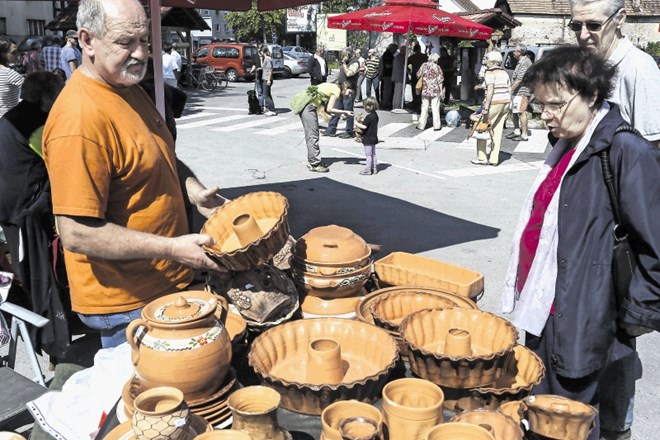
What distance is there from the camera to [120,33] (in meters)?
2.03

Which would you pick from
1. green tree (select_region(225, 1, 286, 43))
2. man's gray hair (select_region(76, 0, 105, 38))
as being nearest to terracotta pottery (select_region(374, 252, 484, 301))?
man's gray hair (select_region(76, 0, 105, 38))

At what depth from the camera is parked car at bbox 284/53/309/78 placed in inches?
1123

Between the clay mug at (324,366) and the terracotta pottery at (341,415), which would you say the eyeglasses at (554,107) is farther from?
the terracotta pottery at (341,415)

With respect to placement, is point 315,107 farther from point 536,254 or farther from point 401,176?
point 536,254

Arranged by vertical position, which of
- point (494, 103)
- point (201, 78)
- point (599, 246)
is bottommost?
point (599, 246)

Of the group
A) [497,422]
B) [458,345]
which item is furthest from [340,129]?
[497,422]

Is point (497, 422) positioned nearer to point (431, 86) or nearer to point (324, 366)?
point (324, 366)

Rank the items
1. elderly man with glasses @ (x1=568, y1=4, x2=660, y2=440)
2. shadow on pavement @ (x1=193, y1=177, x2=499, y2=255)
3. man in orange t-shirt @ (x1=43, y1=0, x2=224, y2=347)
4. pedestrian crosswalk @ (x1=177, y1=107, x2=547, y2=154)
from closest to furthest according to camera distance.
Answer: man in orange t-shirt @ (x1=43, y1=0, x2=224, y2=347)
elderly man with glasses @ (x1=568, y1=4, x2=660, y2=440)
shadow on pavement @ (x1=193, y1=177, x2=499, y2=255)
pedestrian crosswalk @ (x1=177, y1=107, x2=547, y2=154)

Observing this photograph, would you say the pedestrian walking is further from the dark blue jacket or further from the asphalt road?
the dark blue jacket

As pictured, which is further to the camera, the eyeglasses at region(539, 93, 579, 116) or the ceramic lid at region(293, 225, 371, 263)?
the ceramic lid at region(293, 225, 371, 263)

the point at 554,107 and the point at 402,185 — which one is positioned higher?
the point at 554,107

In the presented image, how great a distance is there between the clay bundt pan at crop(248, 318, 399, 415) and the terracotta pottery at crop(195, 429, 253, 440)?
35 centimetres

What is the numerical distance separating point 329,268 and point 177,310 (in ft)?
2.54

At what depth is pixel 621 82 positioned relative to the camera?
2.69m
